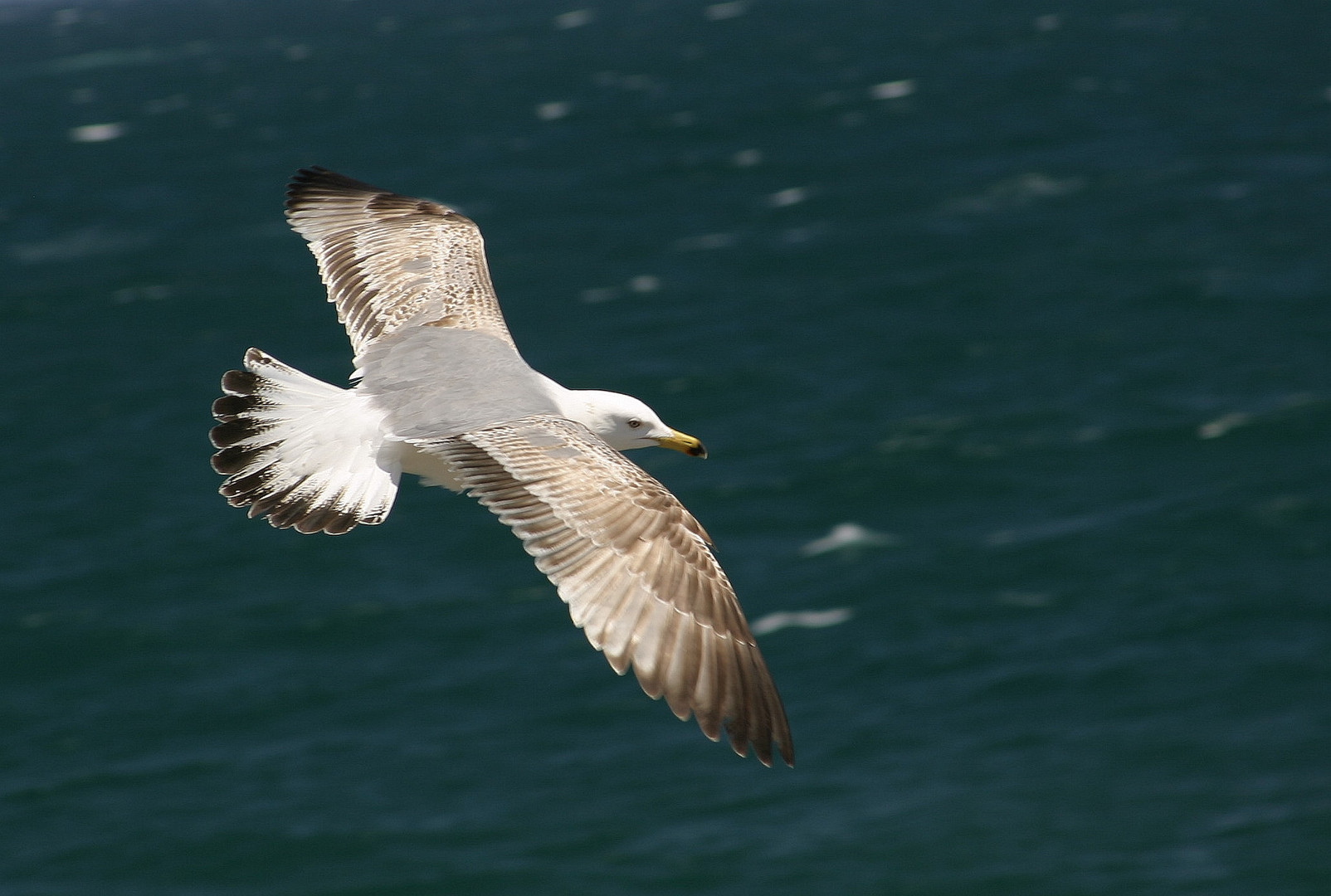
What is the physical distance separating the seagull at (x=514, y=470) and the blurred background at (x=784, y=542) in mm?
12485

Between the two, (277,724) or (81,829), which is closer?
(81,829)

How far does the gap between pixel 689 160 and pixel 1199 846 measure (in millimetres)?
27030

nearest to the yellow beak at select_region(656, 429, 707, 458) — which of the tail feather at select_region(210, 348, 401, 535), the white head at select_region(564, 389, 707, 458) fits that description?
the white head at select_region(564, 389, 707, 458)

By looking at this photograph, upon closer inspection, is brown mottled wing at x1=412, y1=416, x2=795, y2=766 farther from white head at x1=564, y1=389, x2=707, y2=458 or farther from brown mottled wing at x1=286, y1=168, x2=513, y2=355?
brown mottled wing at x1=286, y1=168, x2=513, y2=355

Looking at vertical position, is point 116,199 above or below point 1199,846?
above

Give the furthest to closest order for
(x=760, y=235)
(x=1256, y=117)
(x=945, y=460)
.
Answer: (x=1256, y=117)
(x=760, y=235)
(x=945, y=460)

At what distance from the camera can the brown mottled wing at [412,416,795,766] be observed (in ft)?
22.7

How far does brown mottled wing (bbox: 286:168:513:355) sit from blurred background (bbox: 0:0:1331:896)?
11.3 meters

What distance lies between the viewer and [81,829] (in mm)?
22438

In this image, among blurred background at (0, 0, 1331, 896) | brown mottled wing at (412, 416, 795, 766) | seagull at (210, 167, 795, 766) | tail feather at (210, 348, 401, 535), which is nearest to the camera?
brown mottled wing at (412, 416, 795, 766)

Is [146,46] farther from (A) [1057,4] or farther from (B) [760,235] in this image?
(B) [760,235]

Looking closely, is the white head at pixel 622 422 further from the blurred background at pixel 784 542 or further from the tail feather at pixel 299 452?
the blurred background at pixel 784 542

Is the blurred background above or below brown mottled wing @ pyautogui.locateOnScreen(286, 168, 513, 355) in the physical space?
below

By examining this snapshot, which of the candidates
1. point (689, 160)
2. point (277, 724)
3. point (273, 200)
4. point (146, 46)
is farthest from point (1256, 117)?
point (146, 46)
